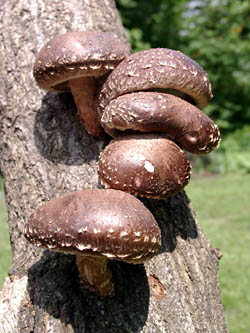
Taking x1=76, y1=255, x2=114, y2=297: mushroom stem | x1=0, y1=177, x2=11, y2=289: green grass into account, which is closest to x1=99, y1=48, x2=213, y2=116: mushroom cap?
x1=76, y1=255, x2=114, y2=297: mushroom stem

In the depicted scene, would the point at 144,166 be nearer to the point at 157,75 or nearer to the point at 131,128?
the point at 131,128

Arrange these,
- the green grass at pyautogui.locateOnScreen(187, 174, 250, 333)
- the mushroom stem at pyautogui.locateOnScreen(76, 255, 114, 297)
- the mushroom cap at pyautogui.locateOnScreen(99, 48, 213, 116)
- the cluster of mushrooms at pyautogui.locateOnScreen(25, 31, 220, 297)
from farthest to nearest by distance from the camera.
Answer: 1. the green grass at pyautogui.locateOnScreen(187, 174, 250, 333)
2. the mushroom cap at pyautogui.locateOnScreen(99, 48, 213, 116)
3. the mushroom stem at pyautogui.locateOnScreen(76, 255, 114, 297)
4. the cluster of mushrooms at pyautogui.locateOnScreen(25, 31, 220, 297)

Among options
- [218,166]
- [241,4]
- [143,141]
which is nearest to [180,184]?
[143,141]

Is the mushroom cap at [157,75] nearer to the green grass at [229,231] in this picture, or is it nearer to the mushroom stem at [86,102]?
the mushroom stem at [86,102]

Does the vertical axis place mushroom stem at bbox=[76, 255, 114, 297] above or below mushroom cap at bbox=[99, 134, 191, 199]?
below

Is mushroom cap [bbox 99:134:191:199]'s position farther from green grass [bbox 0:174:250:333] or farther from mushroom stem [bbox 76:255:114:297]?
green grass [bbox 0:174:250:333]

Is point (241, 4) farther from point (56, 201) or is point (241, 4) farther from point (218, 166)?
point (56, 201)

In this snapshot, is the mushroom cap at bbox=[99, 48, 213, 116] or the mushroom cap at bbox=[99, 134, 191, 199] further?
the mushroom cap at bbox=[99, 48, 213, 116]
